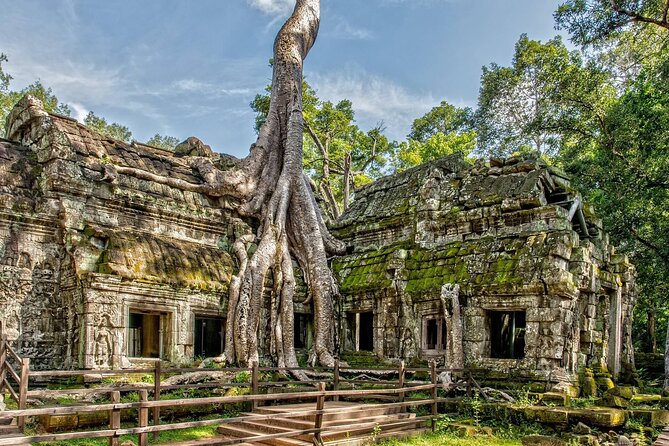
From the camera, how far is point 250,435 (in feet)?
26.0

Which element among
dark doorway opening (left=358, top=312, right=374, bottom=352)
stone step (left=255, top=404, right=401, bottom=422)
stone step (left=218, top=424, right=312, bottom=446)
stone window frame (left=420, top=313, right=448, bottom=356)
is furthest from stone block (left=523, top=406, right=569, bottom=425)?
dark doorway opening (left=358, top=312, right=374, bottom=352)

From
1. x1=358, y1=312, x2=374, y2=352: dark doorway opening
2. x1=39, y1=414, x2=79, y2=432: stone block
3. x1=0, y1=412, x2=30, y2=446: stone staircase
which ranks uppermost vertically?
x1=358, y1=312, x2=374, y2=352: dark doorway opening

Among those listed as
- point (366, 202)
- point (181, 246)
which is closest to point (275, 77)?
point (366, 202)

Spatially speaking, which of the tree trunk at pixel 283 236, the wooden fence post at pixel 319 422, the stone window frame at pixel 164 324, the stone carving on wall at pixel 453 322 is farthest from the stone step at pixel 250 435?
the stone carving on wall at pixel 453 322

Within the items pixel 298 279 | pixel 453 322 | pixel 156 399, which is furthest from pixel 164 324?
pixel 453 322

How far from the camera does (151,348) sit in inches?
520

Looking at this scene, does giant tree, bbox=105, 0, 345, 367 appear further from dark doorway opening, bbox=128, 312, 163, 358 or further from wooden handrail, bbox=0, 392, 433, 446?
wooden handrail, bbox=0, 392, 433, 446

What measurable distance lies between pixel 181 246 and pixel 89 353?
3.20 metres

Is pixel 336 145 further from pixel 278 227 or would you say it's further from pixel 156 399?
pixel 156 399

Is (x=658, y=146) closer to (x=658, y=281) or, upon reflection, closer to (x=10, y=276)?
(x=658, y=281)

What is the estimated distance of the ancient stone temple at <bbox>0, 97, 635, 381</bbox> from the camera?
10438 millimetres

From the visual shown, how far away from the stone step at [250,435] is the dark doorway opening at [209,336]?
14.1 feet

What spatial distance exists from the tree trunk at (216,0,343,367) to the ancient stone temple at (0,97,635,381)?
1.56 feet

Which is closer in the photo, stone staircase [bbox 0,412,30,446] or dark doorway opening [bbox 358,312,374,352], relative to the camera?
stone staircase [bbox 0,412,30,446]
